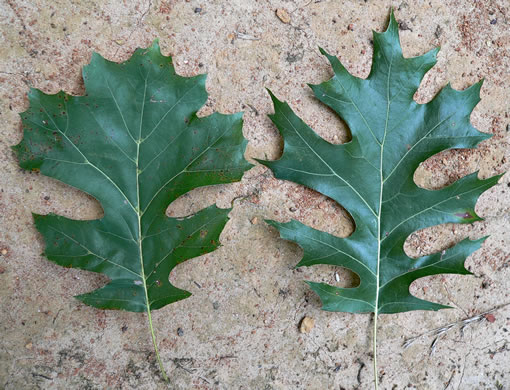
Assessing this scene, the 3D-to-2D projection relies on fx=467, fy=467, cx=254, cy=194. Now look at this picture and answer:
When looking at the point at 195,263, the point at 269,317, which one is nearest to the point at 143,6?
the point at 195,263

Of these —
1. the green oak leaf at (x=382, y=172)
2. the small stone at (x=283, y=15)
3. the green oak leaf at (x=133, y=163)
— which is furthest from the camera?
the small stone at (x=283, y=15)

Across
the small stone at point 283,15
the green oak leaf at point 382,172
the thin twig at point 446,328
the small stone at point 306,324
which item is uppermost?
the small stone at point 283,15

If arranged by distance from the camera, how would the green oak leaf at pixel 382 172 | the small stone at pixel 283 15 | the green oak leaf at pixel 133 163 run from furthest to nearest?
the small stone at pixel 283 15, the green oak leaf at pixel 382 172, the green oak leaf at pixel 133 163

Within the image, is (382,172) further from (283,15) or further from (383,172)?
(283,15)

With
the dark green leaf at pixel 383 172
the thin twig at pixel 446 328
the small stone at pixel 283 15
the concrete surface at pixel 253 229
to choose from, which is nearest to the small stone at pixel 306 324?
the concrete surface at pixel 253 229

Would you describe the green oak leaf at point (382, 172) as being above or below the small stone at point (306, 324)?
above

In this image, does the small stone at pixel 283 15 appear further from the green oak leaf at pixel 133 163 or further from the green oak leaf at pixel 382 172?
the green oak leaf at pixel 133 163

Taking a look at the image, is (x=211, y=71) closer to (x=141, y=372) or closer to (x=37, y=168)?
(x=37, y=168)

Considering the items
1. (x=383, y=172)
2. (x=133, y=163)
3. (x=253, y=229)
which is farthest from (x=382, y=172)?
(x=133, y=163)
